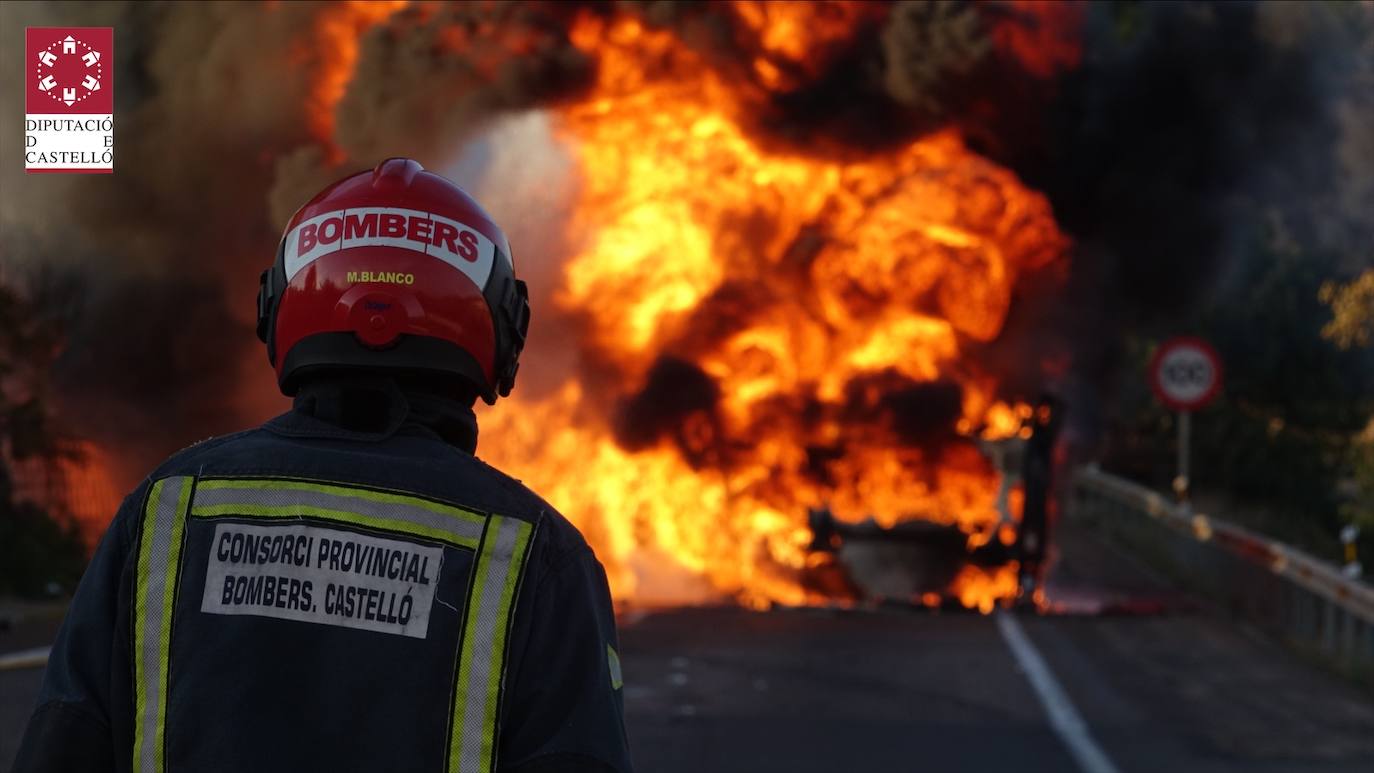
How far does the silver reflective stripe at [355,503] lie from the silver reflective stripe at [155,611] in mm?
70

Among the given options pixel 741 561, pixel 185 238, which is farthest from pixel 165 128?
pixel 741 561

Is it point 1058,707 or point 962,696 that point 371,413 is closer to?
point 1058,707

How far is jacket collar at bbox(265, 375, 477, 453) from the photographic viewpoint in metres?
2.64

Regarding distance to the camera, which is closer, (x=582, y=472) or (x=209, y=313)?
(x=582, y=472)

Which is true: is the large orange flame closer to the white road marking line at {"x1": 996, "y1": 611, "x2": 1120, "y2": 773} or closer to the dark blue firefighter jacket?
the white road marking line at {"x1": 996, "y1": 611, "x2": 1120, "y2": 773}

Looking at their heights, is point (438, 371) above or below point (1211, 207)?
below

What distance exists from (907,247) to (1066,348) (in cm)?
241

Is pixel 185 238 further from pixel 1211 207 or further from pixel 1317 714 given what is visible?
pixel 1317 714

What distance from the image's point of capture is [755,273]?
19672 mm

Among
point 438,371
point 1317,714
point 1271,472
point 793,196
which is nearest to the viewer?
point 438,371

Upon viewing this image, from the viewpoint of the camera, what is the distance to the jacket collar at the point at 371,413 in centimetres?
264

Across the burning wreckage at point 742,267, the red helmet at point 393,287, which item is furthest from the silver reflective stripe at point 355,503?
the burning wreckage at point 742,267

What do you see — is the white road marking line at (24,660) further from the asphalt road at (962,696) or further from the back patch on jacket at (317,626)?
the back patch on jacket at (317,626)

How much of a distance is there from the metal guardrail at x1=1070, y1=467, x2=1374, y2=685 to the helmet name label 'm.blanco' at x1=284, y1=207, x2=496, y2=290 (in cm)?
1185
